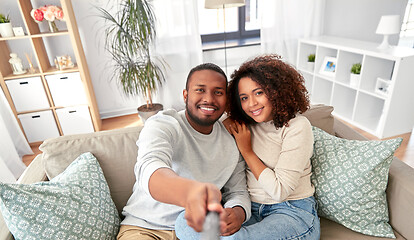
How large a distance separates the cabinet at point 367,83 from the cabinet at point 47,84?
2.62 meters

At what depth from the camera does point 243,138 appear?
1136mm

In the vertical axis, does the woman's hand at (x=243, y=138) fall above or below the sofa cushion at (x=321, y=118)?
above

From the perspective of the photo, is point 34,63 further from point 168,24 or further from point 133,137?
point 133,137

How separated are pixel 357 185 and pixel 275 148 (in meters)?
0.36

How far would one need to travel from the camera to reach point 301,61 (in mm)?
3512

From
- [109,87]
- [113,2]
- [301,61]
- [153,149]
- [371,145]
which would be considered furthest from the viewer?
[301,61]

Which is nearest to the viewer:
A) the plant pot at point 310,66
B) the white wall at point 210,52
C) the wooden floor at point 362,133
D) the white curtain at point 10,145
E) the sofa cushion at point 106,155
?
the sofa cushion at point 106,155

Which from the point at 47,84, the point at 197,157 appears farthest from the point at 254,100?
the point at 47,84

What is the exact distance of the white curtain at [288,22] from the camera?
10.8 feet

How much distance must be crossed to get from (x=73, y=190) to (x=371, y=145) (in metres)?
1.21

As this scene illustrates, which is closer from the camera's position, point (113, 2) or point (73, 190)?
point (73, 190)

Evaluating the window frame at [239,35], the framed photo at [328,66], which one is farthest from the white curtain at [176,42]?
the framed photo at [328,66]

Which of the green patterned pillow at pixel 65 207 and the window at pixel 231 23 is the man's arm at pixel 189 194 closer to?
the green patterned pillow at pixel 65 207

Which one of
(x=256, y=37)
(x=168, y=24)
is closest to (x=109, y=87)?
(x=168, y=24)
